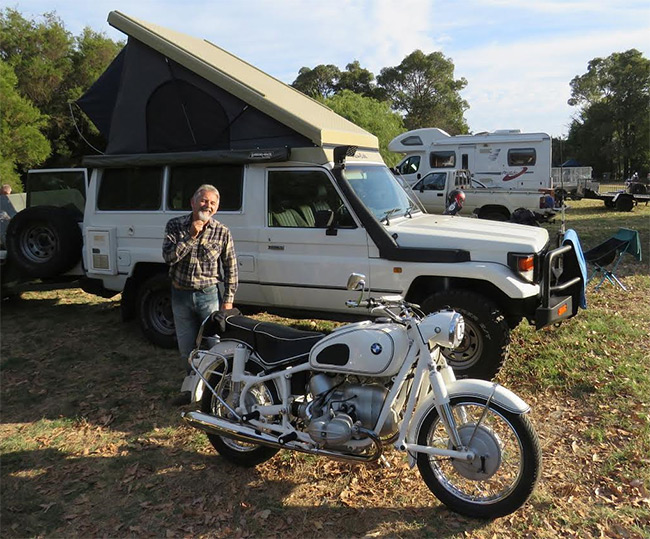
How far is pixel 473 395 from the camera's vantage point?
2.99 meters

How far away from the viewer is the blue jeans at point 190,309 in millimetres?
4242

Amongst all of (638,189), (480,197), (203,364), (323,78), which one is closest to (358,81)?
(323,78)

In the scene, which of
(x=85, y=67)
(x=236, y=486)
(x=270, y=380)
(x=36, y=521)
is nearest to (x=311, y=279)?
(x=270, y=380)

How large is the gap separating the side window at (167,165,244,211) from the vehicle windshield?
1.21m

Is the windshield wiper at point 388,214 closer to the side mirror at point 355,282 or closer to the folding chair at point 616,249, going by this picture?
the side mirror at point 355,282

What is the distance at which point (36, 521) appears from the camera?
3281 millimetres

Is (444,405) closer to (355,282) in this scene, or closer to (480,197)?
(355,282)

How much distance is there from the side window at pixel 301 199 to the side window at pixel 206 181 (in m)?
0.40

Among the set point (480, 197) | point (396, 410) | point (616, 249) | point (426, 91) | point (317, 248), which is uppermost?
point (426, 91)

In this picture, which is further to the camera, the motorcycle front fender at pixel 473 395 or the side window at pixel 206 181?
the side window at pixel 206 181

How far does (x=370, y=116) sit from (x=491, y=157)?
10.2 m

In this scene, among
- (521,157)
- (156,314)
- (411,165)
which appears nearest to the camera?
(156,314)

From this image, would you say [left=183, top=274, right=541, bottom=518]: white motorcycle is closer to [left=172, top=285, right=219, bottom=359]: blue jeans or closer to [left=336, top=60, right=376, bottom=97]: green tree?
[left=172, top=285, right=219, bottom=359]: blue jeans

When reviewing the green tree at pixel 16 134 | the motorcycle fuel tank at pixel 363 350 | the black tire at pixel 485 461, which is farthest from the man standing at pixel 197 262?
the green tree at pixel 16 134
